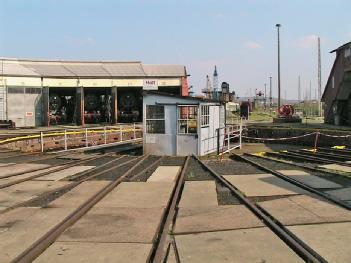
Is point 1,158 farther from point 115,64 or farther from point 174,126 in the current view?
point 115,64

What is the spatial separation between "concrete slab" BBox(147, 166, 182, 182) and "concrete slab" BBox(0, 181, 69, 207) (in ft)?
8.70

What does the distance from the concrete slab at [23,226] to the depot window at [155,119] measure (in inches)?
517

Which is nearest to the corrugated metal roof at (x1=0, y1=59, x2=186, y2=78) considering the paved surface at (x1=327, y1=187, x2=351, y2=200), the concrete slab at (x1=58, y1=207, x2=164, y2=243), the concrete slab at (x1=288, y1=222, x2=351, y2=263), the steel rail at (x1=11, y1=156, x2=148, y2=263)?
the steel rail at (x1=11, y1=156, x2=148, y2=263)

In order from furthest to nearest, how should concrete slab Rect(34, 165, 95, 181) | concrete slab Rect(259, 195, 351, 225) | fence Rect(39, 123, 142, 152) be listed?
1. fence Rect(39, 123, 142, 152)
2. concrete slab Rect(34, 165, 95, 181)
3. concrete slab Rect(259, 195, 351, 225)

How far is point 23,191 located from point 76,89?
128ft

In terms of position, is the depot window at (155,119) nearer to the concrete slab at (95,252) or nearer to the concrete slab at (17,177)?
the concrete slab at (17,177)

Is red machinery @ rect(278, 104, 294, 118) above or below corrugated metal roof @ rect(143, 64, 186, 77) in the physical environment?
below

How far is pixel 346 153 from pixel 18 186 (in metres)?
14.9

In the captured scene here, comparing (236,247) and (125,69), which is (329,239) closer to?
(236,247)

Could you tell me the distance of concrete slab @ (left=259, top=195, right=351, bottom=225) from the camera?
7.97 meters

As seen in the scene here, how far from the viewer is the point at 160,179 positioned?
13.4 meters

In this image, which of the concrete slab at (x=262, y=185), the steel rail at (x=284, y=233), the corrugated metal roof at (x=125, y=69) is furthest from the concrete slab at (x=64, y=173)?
the corrugated metal roof at (x=125, y=69)

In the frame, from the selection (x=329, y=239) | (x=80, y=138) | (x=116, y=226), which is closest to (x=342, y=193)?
(x=329, y=239)

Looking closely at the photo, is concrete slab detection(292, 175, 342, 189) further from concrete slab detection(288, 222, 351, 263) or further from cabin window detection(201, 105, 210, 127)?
cabin window detection(201, 105, 210, 127)
